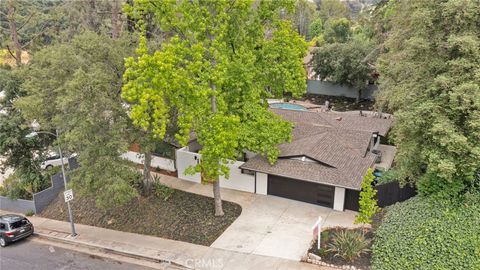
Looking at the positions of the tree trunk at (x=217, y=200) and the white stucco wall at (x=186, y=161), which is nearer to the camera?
the tree trunk at (x=217, y=200)

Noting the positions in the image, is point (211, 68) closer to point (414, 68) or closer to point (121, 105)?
point (121, 105)

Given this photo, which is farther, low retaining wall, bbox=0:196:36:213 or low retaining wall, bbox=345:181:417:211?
low retaining wall, bbox=0:196:36:213

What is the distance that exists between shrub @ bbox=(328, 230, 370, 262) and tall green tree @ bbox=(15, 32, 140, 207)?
9817mm

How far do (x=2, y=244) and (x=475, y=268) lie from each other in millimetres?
21594

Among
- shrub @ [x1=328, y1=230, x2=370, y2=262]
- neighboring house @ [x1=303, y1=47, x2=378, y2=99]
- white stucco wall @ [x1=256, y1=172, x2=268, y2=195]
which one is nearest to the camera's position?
shrub @ [x1=328, y1=230, x2=370, y2=262]

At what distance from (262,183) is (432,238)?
9.69 m

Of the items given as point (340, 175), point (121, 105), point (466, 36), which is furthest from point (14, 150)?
point (466, 36)

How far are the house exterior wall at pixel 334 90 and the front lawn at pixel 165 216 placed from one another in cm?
2703

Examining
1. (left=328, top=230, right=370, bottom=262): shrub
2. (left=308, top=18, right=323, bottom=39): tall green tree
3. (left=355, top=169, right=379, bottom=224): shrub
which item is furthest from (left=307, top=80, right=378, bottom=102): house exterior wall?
(left=308, top=18, right=323, bottom=39): tall green tree

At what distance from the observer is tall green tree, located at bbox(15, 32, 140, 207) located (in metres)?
17.3

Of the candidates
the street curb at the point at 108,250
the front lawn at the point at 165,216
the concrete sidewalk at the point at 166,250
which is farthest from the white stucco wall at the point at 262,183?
the street curb at the point at 108,250

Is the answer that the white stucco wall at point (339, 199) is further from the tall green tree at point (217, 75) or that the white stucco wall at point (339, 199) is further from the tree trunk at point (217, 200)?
the tree trunk at point (217, 200)

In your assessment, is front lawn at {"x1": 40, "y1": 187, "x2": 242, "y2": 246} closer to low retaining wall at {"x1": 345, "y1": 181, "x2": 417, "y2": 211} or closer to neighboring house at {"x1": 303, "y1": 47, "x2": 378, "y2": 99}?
low retaining wall at {"x1": 345, "y1": 181, "x2": 417, "y2": 211}

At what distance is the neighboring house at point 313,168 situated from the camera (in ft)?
63.7
